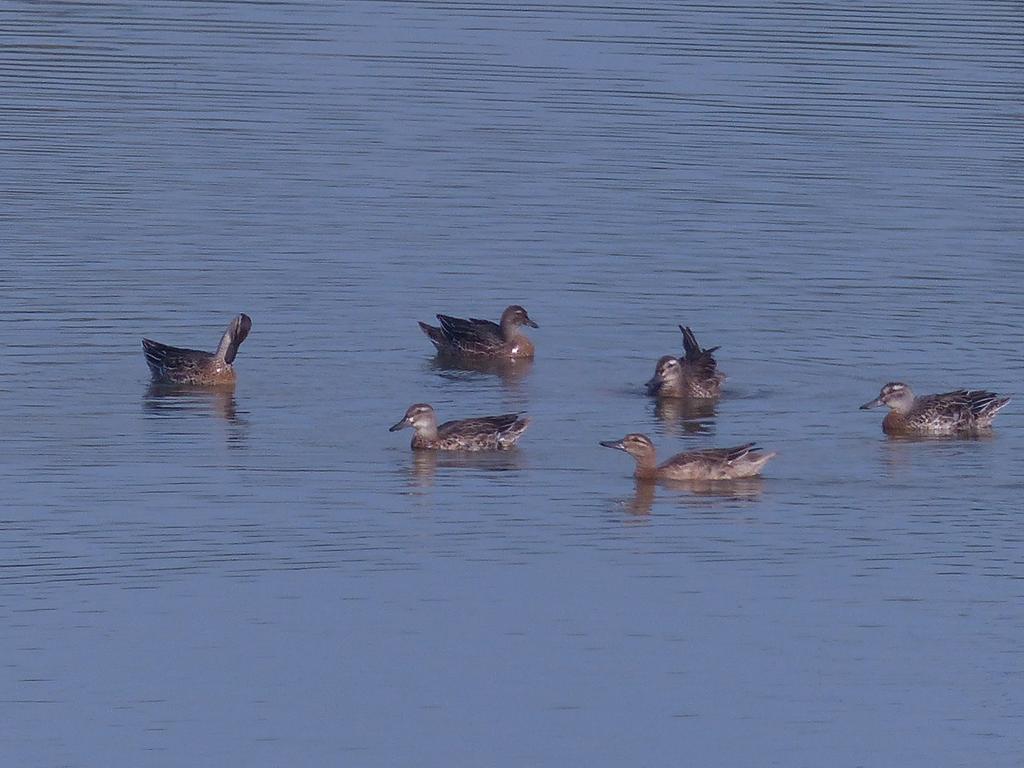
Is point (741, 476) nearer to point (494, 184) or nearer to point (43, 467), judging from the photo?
point (43, 467)

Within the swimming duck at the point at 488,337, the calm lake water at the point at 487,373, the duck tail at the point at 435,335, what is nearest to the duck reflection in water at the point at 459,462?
the calm lake water at the point at 487,373

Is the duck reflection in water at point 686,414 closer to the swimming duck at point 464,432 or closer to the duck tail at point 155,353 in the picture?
the swimming duck at point 464,432

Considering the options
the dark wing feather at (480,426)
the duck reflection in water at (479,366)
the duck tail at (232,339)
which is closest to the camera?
the dark wing feather at (480,426)

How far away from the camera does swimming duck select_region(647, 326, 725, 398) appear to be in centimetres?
2172

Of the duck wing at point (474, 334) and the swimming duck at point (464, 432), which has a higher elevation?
the duck wing at point (474, 334)

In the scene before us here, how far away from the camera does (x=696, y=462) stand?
19406 millimetres

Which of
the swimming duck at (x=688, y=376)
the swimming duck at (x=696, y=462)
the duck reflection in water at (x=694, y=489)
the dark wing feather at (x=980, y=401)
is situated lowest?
the duck reflection in water at (x=694, y=489)

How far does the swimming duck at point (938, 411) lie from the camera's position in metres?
20.8

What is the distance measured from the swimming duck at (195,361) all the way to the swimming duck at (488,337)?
2192 millimetres

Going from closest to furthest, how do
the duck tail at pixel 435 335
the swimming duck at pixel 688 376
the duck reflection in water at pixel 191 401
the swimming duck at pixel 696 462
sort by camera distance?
1. the swimming duck at pixel 696 462
2. the duck reflection in water at pixel 191 401
3. the swimming duck at pixel 688 376
4. the duck tail at pixel 435 335

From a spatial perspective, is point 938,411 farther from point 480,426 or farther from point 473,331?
point 473,331

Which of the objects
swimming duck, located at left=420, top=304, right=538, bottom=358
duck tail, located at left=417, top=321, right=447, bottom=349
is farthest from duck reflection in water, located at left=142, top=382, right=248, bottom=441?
swimming duck, located at left=420, top=304, right=538, bottom=358

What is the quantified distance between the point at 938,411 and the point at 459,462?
415 centimetres

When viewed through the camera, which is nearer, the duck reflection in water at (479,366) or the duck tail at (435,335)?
the duck reflection in water at (479,366)
